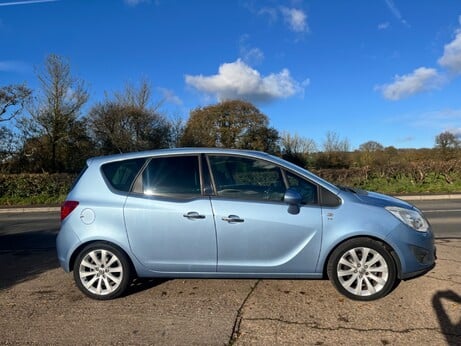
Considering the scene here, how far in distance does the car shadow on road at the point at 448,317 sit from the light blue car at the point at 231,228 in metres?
0.32

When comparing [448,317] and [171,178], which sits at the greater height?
[171,178]

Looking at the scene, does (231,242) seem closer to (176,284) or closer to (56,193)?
(176,284)

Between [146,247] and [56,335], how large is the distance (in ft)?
4.01

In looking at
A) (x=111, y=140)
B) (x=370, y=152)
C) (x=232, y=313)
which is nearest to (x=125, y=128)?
(x=111, y=140)

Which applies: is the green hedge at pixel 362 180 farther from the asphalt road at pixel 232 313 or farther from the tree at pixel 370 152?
the asphalt road at pixel 232 313

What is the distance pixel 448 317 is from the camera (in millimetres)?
3865

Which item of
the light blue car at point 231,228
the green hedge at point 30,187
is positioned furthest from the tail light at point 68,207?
the green hedge at point 30,187

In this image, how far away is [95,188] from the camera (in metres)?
4.77

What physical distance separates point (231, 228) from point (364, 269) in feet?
4.71

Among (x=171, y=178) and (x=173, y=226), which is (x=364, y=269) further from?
(x=171, y=178)

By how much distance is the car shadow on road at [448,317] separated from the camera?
3.45 metres

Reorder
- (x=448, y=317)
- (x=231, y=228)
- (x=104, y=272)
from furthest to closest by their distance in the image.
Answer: (x=104, y=272), (x=231, y=228), (x=448, y=317)


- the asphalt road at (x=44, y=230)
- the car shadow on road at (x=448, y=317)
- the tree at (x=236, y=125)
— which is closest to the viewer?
the car shadow on road at (x=448, y=317)

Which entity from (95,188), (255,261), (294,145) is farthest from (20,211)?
(294,145)
